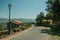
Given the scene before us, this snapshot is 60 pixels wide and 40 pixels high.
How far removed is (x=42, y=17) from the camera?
267 ft

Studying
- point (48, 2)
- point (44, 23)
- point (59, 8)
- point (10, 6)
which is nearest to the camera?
point (10, 6)

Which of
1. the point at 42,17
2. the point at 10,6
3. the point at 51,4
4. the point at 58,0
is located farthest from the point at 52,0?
the point at 42,17

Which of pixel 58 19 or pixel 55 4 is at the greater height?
pixel 55 4

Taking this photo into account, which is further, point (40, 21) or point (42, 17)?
Answer: point (42, 17)

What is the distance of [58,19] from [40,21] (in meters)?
32.8

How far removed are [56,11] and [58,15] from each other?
4.40 ft

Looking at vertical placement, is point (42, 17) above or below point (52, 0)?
below

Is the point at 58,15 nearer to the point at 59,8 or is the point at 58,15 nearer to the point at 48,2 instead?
the point at 59,8

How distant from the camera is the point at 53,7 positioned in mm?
41875

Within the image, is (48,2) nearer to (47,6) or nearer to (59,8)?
(47,6)

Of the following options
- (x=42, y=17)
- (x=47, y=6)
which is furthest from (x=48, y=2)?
(x=42, y=17)

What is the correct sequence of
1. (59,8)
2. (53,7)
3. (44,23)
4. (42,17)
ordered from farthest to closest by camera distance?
(42,17), (44,23), (53,7), (59,8)

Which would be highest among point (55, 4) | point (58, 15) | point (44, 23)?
point (55, 4)

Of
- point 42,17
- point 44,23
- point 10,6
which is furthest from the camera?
point 42,17
